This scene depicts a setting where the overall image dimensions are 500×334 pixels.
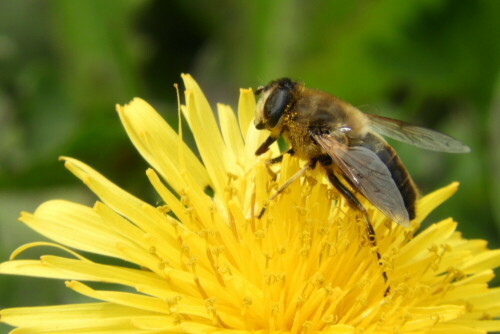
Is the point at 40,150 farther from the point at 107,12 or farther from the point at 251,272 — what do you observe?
the point at 251,272

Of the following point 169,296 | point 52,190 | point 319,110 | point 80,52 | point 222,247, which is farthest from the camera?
point 80,52

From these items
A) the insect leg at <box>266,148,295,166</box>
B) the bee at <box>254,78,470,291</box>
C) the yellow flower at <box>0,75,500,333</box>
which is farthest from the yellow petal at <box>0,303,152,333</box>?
the insect leg at <box>266,148,295,166</box>

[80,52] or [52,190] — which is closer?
[52,190]

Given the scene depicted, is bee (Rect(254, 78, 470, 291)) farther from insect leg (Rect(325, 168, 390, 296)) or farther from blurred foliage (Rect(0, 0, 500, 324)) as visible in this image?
blurred foliage (Rect(0, 0, 500, 324))

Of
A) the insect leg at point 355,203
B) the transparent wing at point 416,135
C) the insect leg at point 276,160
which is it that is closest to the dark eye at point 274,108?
the insect leg at point 276,160

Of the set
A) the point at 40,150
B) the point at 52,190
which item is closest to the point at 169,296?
the point at 52,190

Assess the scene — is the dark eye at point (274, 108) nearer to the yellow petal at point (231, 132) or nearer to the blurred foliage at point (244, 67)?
the yellow petal at point (231, 132)
